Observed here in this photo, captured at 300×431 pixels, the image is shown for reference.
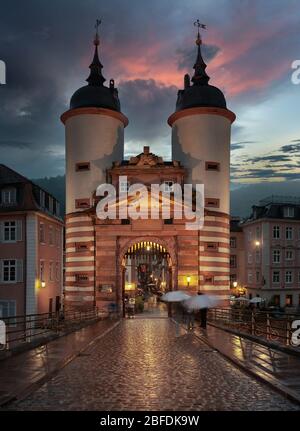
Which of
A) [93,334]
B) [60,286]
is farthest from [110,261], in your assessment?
[93,334]

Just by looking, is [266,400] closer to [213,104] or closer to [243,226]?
[213,104]

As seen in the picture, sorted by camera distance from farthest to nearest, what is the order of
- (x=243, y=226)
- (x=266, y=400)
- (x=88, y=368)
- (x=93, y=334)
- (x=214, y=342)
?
(x=243, y=226), (x=93, y=334), (x=214, y=342), (x=88, y=368), (x=266, y=400)

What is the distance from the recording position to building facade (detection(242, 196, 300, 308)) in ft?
209

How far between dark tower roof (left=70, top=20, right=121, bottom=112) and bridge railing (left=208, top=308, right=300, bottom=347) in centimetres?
1831

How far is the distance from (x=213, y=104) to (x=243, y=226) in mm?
32706

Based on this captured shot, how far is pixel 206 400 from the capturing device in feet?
33.8

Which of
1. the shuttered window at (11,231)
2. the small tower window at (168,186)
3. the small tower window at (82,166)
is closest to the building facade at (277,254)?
the small tower window at (168,186)

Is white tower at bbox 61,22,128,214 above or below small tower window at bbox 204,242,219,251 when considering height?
above

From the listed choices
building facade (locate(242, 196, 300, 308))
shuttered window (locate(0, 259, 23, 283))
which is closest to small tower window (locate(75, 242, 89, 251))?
shuttered window (locate(0, 259, 23, 283))

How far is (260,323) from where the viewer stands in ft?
64.5

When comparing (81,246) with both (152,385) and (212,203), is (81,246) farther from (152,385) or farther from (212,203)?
(152,385)

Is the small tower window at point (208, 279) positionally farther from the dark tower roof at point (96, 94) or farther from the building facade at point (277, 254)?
the building facade at point (277, 254)

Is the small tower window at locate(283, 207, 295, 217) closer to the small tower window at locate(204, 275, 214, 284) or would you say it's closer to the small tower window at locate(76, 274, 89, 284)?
the small tower window at locate(204, 275, 214, 284)

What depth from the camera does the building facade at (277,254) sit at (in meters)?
63.7
